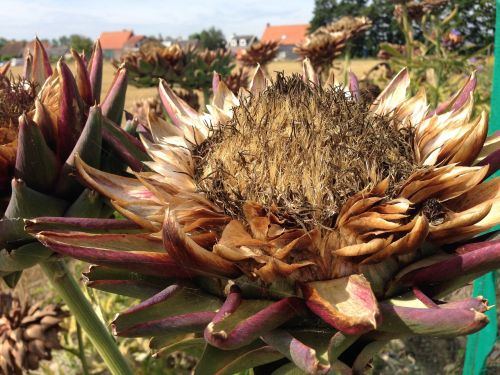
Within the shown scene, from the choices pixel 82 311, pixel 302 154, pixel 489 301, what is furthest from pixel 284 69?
pixel 489 301

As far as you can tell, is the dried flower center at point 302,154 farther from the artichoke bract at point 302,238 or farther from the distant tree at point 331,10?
the distant tree at point 331,10

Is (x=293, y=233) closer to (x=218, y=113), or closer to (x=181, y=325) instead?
(x=181, y=325)

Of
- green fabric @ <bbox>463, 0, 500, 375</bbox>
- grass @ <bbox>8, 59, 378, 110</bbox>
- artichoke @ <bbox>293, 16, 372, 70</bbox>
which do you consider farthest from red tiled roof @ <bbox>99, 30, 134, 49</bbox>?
green fabric @ <bbox>463, 0, 500, 375</bbox>

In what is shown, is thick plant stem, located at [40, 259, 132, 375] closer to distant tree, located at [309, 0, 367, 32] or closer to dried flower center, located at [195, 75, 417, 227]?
dried flower center, located at [195, 75, 417, 227]

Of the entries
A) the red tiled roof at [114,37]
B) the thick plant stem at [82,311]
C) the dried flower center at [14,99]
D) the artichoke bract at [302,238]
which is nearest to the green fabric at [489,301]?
the artichoke bract at [302,238]

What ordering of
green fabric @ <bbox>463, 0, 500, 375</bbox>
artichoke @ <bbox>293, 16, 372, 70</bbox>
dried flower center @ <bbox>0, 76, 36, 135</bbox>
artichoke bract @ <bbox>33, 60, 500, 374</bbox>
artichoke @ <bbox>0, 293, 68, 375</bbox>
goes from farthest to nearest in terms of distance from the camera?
artichoke @ <bbox>293, 16, 372, 70</bbox>
artichoke @ <bbox>0, 293, 68, 375</bbox>
green fabric @ <bbox>463, 0, 500, 375</bbox>
dried flower center @ <bbox>0, 76, 36, 135</bbox>
artichoke bract @ <bbox>33, 60, 500, 374</bbox>

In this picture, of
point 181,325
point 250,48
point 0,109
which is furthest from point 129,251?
point 250,48
